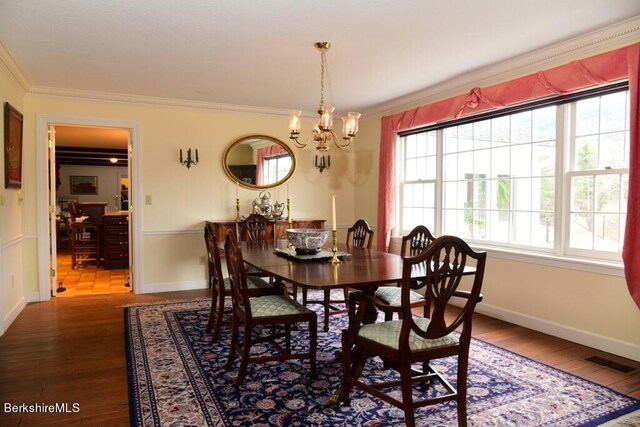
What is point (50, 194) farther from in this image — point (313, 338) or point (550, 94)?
point (550, 94)

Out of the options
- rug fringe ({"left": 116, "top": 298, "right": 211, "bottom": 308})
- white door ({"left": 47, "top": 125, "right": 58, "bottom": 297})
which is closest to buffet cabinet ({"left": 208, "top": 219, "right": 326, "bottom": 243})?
rug fringe ({"left": 116, "top": 298, "right": 211, "bottom": 308})

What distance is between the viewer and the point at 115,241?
22.6ft

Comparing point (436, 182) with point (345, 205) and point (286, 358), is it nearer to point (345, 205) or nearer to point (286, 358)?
point (345, 205)

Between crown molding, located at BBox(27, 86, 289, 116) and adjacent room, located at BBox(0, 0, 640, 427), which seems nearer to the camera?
adjacent room, located at BBox(0, 0, 640, 427)

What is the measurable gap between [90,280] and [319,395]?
4.75m

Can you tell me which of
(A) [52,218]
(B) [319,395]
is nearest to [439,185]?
(B) [319,395]

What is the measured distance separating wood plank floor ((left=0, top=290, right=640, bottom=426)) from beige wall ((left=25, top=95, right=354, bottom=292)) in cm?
103

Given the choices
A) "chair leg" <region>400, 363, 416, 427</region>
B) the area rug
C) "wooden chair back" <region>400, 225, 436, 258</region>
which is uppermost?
"wooden chair back" <region>400, 225, 436, 258</region>

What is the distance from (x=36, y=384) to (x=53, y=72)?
9.46 feet

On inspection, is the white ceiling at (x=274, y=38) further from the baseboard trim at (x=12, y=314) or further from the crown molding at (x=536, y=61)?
the baseboard trim at (x=12, y=314)

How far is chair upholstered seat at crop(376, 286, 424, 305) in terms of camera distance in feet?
9.52

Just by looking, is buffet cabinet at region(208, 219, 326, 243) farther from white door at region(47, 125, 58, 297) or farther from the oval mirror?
white door at region(47, 125, 58, 297)

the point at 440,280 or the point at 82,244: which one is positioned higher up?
the point at 440,280

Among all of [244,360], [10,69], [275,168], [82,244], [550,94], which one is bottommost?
[244,360]
